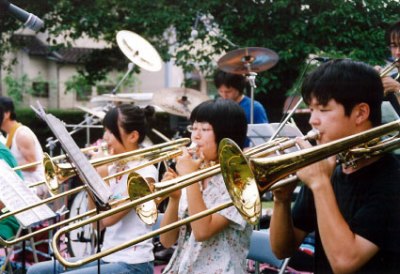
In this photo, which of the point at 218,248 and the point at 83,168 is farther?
the point at 218,248

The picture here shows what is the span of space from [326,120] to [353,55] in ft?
20.1

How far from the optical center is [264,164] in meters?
1.80

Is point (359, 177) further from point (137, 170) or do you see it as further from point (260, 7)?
point (260, 7)

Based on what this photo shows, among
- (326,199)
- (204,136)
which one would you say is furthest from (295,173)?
(204,136)

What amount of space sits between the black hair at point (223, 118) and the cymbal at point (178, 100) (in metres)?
3.80

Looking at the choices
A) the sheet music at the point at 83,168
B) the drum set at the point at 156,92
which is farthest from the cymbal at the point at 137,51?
the sheet music at the point at 83,168

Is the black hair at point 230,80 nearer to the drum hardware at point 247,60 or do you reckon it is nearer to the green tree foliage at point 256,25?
the drum hardware at point 247,60

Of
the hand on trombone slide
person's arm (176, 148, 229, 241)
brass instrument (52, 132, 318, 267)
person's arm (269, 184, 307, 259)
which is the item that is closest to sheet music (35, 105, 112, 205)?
brass instrument (52, 132, 318, 267)

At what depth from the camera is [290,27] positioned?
27.4ft

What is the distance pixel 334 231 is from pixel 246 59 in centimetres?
401

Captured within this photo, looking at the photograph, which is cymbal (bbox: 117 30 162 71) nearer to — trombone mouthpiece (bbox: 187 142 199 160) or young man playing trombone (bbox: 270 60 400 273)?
trombone mouthpiece (bbox: 187 142 199 160)

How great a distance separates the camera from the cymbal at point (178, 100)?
6.79 metres

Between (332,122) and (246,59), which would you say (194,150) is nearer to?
(332,122)

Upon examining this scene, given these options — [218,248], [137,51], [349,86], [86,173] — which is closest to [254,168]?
[349,86]
